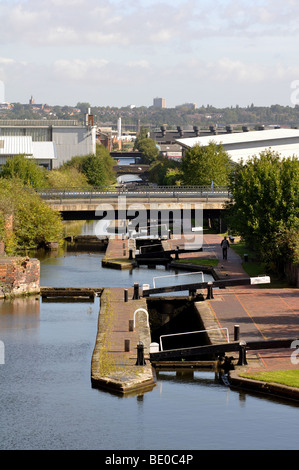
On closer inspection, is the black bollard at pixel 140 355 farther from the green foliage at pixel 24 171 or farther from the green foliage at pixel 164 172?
the green foliage at pixel 164 172

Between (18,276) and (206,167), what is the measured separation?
56040 mm

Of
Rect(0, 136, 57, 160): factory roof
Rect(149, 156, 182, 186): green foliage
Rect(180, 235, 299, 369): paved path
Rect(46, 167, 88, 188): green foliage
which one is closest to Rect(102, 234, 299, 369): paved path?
Rect(180, 235, 299, 369): paved path

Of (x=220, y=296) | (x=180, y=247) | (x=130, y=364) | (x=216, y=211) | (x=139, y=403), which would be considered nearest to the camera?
(x=139, y=403)

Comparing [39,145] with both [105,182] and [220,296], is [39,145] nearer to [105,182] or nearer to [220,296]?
[105,182]

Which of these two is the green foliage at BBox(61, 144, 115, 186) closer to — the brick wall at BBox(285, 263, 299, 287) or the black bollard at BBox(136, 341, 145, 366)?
the brick wall at BBox(285, 263, 299, 287)

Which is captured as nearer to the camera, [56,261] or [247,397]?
[247,397]

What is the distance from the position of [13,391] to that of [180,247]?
40.6m

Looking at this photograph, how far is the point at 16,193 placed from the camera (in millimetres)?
72562

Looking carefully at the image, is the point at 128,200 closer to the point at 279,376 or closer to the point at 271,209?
the point at 271,209

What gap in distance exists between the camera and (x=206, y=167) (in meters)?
99.4

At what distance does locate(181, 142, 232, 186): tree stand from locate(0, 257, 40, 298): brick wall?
176 ft

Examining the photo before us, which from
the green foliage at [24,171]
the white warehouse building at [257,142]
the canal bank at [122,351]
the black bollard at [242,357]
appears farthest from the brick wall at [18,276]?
the white warehouse building at [257,142]

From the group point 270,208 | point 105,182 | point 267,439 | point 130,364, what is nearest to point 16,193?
A: point 270,208

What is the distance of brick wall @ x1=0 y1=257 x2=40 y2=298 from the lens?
4521 cm
